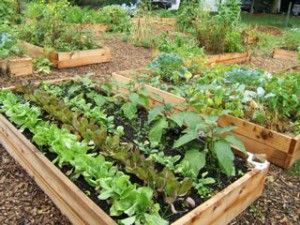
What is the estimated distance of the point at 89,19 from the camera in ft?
Answer: 29.1

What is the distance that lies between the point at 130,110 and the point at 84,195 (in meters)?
1.24

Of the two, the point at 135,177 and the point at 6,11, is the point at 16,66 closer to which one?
the point at 6,11

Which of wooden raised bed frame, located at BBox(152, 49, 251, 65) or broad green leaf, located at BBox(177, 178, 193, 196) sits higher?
broad green leaf, located at BBox(177, 178, 193, 196)

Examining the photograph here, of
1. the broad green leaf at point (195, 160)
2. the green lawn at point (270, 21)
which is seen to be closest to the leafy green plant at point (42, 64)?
the broad green leaf at point (195, 160)

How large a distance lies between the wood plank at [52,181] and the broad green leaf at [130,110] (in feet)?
2.96

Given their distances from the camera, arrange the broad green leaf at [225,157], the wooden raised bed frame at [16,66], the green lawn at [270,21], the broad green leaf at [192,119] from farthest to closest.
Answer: the green lawn at [270,21] → the wooden raised bed frame at [16,66] → the broad green leaf at [192,119] → the broad green leaf at [225,157]

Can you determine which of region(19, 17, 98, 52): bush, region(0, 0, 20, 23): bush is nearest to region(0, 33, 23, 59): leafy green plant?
region(19, 17, 98, 52): bush

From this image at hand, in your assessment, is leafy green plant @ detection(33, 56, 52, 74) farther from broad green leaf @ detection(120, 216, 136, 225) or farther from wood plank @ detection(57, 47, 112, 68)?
broad green leaf @ detection(120, 216, 136, 225)

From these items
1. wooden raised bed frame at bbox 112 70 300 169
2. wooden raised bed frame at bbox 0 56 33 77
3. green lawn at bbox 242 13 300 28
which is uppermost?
wooden raised bed frame at bbox 0 56 33 77

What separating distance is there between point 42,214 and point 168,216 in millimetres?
930

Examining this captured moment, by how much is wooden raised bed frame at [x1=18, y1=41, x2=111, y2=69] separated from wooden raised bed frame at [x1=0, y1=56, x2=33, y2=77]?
535 millimetres

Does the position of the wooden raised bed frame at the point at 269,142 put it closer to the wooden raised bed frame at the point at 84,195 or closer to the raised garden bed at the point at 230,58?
the wooden raised bed frame at the point at 84,195

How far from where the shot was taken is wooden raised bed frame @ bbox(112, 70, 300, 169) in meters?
2.92

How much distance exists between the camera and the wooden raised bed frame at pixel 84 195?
1905mm
